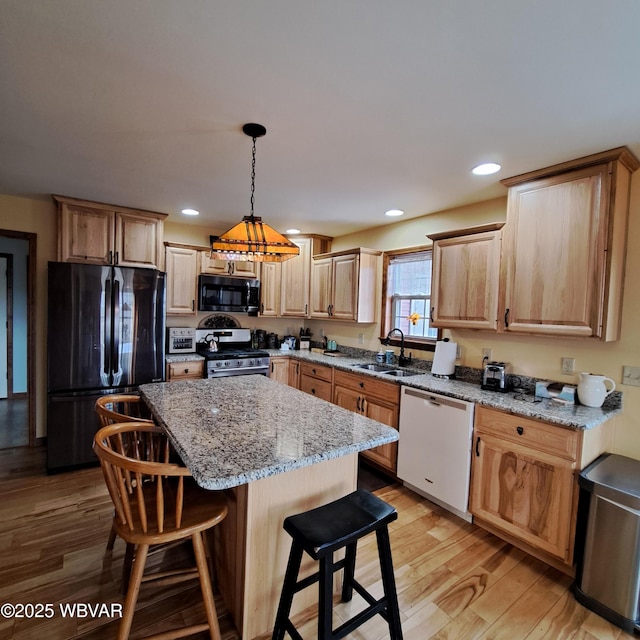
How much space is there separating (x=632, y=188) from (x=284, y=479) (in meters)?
2.67

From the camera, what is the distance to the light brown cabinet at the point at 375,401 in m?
3.04

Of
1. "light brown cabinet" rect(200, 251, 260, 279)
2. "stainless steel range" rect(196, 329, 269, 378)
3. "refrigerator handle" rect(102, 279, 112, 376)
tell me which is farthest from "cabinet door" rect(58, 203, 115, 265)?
"stainless steel range" rect(196, 329, 269, 378)

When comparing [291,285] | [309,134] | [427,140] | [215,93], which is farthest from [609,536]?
[291,285]

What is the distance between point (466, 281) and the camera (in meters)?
2.84

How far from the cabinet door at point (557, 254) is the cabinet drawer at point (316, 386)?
1919 mm

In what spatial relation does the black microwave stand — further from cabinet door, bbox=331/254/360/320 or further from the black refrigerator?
cabinet door, bbox=331/254/360/320

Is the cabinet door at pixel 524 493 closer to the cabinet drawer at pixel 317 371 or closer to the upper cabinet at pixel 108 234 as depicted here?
the cabinet drawer at pixel 317 371

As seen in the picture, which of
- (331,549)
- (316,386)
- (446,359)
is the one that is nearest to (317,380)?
(316,386)

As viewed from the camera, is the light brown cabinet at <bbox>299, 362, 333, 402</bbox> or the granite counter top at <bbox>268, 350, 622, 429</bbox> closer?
the granite counter top at <bbox>268, 350, 622, 429</bbox>

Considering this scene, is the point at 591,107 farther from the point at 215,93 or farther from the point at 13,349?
the point at 13,349

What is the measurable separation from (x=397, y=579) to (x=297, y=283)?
3407 mm

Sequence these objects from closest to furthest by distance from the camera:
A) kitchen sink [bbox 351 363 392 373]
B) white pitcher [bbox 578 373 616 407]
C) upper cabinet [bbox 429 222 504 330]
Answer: white pitcher [bbox 578 373 616 407]
upper cabinet [bbox 429 222 504 330]
kitchen sink [bbox 351 363 392 373]

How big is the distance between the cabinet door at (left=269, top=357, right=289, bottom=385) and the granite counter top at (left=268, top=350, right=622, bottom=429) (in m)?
1.32

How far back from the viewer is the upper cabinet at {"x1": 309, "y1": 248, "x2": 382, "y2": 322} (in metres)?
3.92
